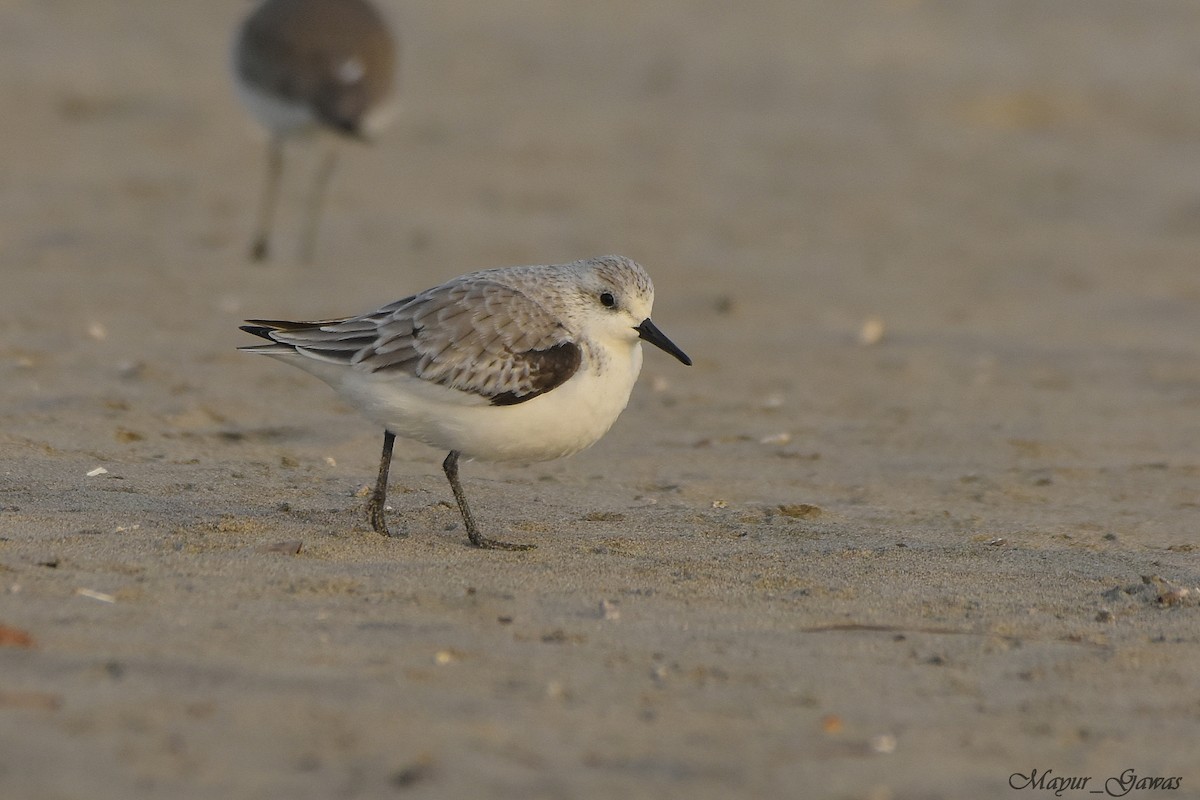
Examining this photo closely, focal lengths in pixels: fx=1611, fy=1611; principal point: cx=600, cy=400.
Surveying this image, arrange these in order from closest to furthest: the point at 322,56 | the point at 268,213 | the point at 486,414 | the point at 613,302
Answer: the point at 486,414 < the point at 613,302 < the point at 268,213 < the point at 322,56

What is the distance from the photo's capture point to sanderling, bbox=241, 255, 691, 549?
566cm

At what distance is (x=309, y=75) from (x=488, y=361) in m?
6.91

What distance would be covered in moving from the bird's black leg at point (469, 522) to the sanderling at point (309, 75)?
18.9 ft

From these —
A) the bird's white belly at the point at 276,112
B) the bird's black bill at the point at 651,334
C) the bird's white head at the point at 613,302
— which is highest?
the bird's white head at the point at 613,302

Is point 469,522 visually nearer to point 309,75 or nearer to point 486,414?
point 486,414

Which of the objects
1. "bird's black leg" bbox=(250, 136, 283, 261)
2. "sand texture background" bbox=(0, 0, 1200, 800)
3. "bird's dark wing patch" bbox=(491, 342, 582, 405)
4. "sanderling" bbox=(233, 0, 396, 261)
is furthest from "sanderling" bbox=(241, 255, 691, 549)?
"sanderling" bbox=(233, 0, 396, 261)

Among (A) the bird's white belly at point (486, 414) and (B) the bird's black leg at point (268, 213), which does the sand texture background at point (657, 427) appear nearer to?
(B) the bird's black leg at point (268, 213)

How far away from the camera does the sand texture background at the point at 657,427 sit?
389cm

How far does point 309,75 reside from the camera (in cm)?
1194

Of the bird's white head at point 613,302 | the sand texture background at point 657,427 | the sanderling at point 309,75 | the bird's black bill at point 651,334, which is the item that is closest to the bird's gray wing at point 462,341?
the bird's white head at point 613,302

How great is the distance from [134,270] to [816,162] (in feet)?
21.7

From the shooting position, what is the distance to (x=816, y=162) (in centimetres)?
1466

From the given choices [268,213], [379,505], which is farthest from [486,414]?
[268,213]

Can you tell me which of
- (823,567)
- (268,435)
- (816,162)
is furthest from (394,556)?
(816,162)
